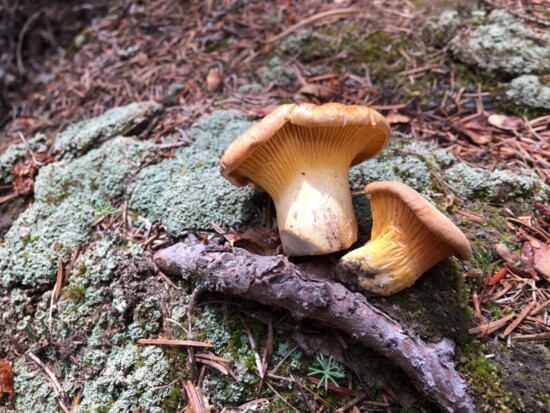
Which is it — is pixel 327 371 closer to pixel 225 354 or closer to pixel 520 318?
pixel 225 354

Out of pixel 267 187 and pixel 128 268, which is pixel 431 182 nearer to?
pixel 267 187

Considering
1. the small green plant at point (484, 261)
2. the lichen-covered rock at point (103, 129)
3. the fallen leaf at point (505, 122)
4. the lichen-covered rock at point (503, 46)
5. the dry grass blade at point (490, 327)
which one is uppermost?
the lichen-covered rock at point (503, 46)

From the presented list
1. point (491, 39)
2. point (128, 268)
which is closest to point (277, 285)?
point (128, 268)

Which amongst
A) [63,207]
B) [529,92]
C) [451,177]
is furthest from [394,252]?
[63,207]

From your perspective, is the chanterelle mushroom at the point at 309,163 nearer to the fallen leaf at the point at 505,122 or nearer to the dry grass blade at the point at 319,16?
the fallen leaf at the point at 505,122

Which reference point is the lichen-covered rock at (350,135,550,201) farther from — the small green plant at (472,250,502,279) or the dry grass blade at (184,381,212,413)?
the dry grass blade at (184,381,212,413)

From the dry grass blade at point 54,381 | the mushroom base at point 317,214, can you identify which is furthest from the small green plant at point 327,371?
the dry grass blade at point 54,381
